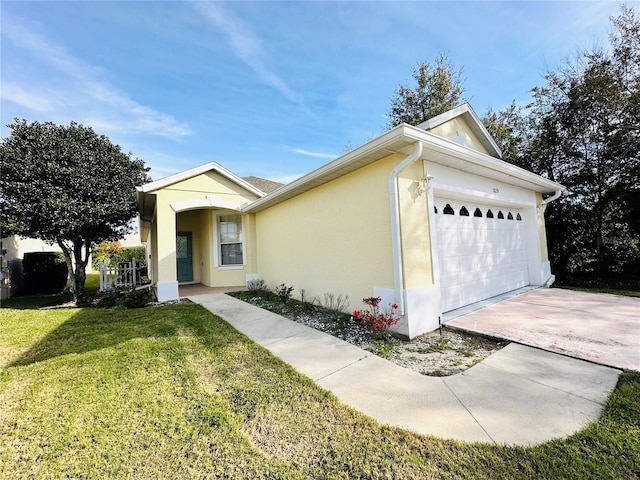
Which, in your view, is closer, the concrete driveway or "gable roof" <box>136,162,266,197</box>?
the concrete driveway

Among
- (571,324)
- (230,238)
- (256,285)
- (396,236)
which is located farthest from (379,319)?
(230,238)

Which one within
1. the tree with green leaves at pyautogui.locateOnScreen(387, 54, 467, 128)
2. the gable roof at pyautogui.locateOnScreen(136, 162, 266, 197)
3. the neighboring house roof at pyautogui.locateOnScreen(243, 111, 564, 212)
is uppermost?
the tree with green leaves at pyautogui.locateOnScreen(387, 54, 467, 128)

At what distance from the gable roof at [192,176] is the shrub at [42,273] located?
29.2 feet

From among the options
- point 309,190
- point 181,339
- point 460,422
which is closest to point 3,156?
point 181,339

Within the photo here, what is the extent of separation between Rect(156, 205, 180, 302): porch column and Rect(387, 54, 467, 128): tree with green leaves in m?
13.7

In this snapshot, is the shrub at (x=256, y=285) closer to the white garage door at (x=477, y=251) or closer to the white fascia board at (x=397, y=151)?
the white fascia board at (x=397, y=151)

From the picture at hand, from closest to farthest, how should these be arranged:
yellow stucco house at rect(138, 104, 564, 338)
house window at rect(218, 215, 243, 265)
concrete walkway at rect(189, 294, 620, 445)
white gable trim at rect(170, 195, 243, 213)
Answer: concrete walkway at rect(189, 294, 620, 445)
yellow stucco house at rect(138, 104, 564, 338)
white gable trim at rect(170, 195, 243, 213)
house window at rect(218, 215, 243, 265)

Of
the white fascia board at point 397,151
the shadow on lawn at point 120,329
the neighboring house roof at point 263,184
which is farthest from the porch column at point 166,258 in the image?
the neighboring house roof at point 263,184

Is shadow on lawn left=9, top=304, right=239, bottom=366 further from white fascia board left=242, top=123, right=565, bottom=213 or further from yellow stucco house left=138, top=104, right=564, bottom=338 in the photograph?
white fascia board left=242, top=123, right=565, bottom=213

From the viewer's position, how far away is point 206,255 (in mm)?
11398

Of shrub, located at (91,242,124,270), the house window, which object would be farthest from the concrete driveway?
shrub, located at (91,242,124,270)

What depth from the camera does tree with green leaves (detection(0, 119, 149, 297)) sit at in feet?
26.1

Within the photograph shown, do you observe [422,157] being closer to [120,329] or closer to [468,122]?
[468,122]

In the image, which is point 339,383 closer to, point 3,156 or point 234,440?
point 234,440
